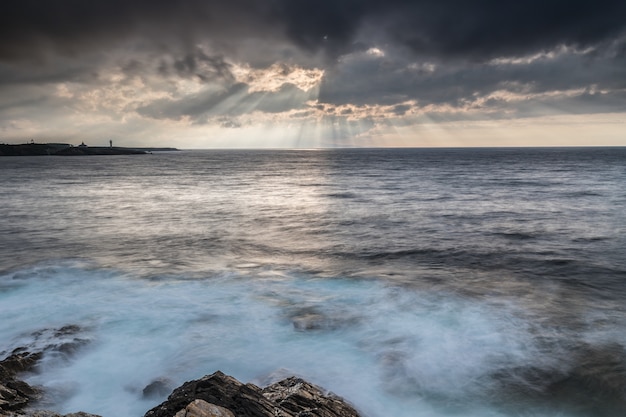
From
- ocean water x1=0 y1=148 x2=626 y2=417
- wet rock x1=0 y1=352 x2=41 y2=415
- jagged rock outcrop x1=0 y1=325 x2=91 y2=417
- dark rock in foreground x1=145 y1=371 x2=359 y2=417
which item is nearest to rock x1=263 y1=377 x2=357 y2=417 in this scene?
dark rock in foreground x1=145 y1=371 x2=359 y2=417

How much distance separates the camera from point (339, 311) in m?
14.0

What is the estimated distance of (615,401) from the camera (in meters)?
9.04

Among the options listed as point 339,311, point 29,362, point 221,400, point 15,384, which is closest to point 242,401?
point 221,400

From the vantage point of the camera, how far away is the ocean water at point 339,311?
9695 millimetres

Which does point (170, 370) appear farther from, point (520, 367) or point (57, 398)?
point (520, 367)

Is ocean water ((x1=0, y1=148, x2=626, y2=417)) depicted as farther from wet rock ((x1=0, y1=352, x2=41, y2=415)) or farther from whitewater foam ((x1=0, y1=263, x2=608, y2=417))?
wet rock ((x1=0, y1=352, x2=41, y2=415))

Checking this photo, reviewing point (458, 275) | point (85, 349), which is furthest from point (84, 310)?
point (458, 275)

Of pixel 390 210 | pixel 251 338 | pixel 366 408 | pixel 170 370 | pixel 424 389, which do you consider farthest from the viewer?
pixel 390 210

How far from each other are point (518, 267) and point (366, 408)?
12.9m

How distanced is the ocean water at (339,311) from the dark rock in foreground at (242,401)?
1916mm

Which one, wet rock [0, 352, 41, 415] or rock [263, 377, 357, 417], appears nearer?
rock [263, 377, 357, 417]

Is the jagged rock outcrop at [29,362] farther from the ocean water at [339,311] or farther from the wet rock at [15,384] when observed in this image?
the ocean water at [339,311]

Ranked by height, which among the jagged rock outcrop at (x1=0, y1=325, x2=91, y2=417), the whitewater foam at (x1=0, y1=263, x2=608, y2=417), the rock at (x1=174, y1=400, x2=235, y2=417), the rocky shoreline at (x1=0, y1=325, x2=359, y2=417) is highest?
the rock at (x1=174, y1=400, x2=235, y2=417)

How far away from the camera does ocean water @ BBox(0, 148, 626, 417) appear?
9.70m
